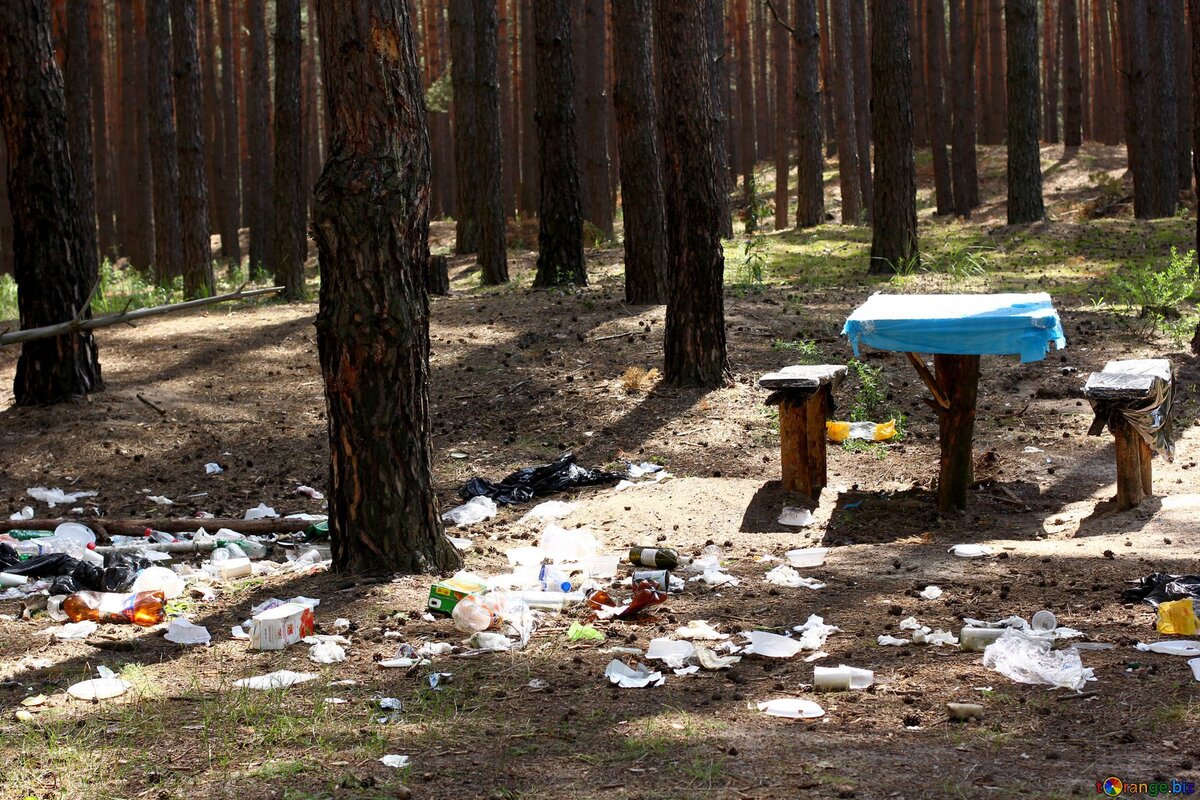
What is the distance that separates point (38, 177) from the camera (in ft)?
34.1

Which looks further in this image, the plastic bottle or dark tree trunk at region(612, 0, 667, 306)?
dark tree trunk at region(612, 0, 667, 306)

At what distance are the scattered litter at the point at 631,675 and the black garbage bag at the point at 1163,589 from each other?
2346 mm

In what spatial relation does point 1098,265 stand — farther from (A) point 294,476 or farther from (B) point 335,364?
(B) point 335,364

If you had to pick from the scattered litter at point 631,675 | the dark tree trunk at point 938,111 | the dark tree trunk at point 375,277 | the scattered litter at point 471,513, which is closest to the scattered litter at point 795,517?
the scattered litter at point 471,513

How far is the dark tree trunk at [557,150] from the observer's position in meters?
14.9

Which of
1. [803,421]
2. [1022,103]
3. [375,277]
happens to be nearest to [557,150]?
[803,421]

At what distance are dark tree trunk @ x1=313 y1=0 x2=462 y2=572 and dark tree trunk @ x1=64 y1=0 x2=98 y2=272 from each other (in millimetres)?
5623

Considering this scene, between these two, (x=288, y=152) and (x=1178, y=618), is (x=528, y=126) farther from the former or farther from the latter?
(x=1178, y=618)

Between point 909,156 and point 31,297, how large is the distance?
10592mm

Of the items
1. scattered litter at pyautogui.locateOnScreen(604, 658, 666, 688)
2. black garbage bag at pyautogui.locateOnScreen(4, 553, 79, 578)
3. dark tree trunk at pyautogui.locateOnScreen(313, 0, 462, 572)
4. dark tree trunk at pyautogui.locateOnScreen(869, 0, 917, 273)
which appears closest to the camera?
scattered litter at pyautogui.locateOnScreen(604, 658, 666, 688)

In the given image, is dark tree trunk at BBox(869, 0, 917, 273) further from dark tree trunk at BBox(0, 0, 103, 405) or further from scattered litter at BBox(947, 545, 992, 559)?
dark tree trunk at BBox(0, 0, 103, 405)

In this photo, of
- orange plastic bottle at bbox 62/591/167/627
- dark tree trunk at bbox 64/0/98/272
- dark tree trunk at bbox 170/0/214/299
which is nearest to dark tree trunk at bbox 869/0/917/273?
dark tree trunk at bbox 170/0/214/299

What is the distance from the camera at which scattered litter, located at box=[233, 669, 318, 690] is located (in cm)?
478

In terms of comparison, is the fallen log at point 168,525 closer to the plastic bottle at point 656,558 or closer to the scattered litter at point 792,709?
the plastic bottle at point 656,558
